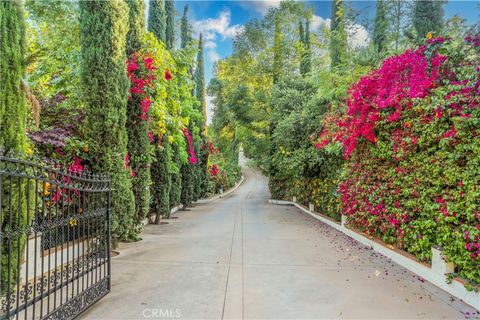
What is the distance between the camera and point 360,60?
910 cm

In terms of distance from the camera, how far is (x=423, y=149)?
4863 mm

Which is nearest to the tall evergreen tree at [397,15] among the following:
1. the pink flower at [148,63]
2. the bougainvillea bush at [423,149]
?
the bougainvillea bush at [423,149]

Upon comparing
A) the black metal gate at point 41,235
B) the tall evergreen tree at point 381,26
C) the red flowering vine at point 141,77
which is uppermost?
the tall evergreen tree at point 381,26

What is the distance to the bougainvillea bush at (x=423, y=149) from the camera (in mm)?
3919

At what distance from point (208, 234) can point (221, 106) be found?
58.3 ft

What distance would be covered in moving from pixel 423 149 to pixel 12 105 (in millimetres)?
5652

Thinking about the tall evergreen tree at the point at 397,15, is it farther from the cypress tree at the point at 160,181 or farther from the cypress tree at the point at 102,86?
the cypress tree at the point at 102,86

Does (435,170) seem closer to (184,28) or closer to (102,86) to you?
(102,86)

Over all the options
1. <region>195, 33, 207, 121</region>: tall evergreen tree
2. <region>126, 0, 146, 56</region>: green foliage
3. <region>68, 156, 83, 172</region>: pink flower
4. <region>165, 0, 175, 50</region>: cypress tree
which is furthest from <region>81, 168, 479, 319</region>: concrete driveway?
<region>195, 33, 207, 121</region>: tall evergreen tree

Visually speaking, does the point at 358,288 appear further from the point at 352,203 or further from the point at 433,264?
the point at 352,203

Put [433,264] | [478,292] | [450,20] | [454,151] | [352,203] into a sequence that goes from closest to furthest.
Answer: [478,292] → [454,151] → [433,264] → [352,203] → [450,20]

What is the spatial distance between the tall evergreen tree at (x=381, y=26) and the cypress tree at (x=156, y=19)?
7.33 metres

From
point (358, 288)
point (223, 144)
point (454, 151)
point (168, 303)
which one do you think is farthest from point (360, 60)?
point (223, 144)

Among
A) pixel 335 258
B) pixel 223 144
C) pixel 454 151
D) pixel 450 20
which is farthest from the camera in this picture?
pixel 223 144
